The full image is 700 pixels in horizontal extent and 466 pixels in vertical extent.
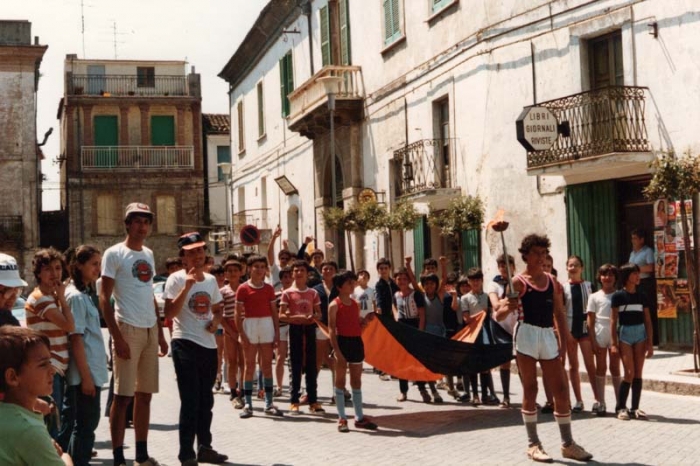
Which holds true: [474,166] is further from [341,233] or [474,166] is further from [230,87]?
[230,87]

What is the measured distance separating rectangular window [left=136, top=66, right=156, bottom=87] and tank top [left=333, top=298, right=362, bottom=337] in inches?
1866

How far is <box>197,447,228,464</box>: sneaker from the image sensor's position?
29.3 ft

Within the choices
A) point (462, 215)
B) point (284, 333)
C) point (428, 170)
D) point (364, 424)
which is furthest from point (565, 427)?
point (428, 170)

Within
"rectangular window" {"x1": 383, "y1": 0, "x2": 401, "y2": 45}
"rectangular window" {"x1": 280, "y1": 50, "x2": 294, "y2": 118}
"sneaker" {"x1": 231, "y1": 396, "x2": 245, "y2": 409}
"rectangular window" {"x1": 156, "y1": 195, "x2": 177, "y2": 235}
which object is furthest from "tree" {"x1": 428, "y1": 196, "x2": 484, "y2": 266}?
"rectangular window" {"x1": 156, "y1": 195, "x2": 177, "y2": 235}

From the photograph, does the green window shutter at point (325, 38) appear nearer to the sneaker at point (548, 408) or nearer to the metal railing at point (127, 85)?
the sneaker at point (548, 408)

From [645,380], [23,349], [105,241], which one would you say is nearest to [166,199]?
[105,241]

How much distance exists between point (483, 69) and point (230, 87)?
85.6 ft

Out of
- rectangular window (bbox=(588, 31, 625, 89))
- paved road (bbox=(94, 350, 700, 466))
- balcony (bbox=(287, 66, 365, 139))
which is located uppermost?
balcony (bbox=(287, 66, 365, 139))

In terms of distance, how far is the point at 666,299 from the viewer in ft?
54.1

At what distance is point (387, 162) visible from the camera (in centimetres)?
2603

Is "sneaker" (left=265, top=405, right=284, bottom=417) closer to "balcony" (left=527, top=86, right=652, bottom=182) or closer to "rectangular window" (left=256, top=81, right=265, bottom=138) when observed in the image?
"balcony" (left=527, top=86, right=652, bottom=182)

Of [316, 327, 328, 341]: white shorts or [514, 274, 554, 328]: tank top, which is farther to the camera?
[316, 327, 328, 341]: white shorts

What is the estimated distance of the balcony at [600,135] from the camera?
16.7 meters

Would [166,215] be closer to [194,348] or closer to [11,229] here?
[11,229]
